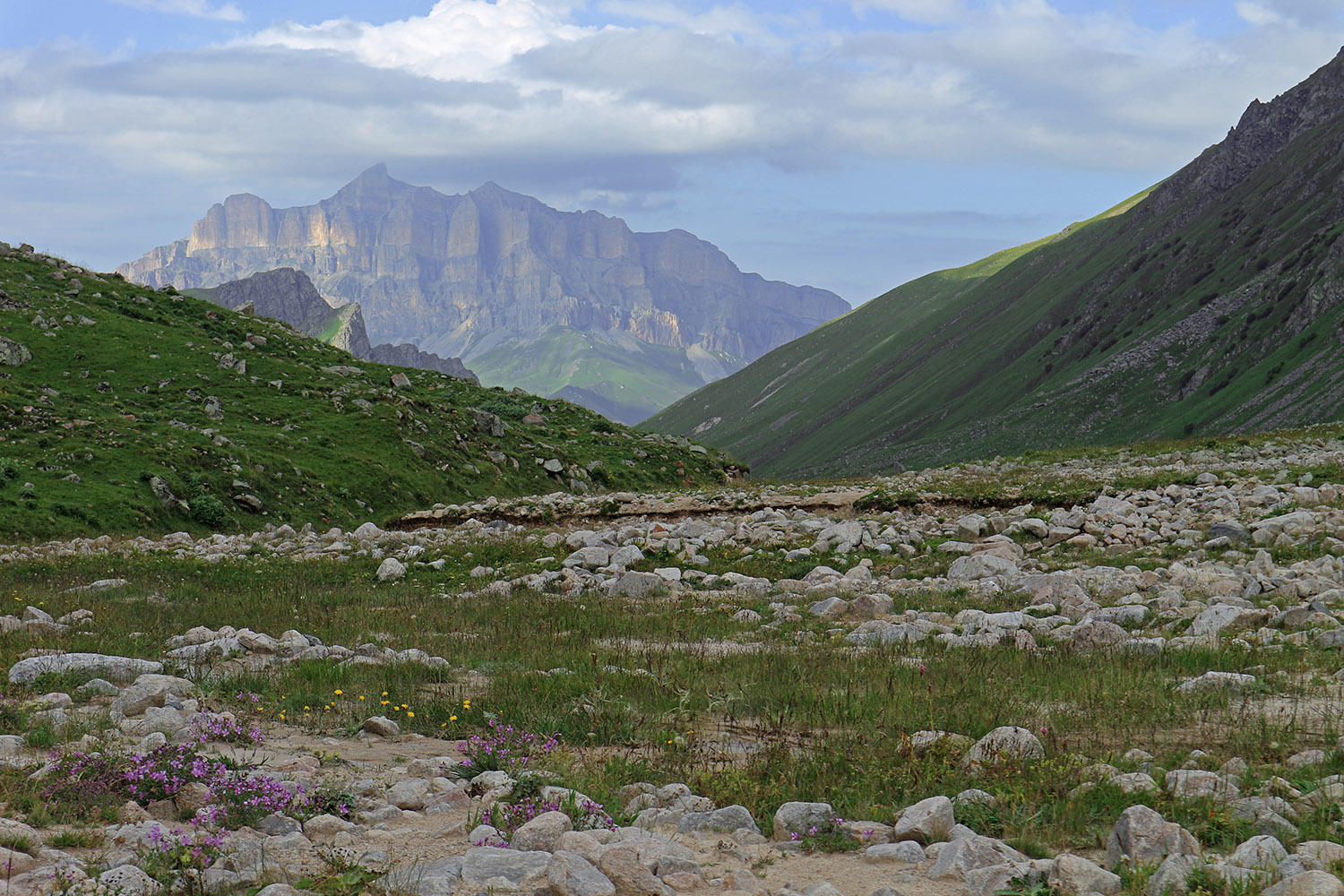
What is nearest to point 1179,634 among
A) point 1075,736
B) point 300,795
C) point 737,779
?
point 1075,736

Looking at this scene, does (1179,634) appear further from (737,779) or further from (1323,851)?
(737,779)

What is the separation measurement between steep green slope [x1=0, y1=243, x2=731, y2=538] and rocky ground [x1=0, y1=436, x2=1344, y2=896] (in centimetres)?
653

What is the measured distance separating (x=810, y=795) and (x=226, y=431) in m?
35.7

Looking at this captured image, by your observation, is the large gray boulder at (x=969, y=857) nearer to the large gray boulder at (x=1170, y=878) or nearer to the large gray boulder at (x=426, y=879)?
the large gray boulder at (x=1170, y=878)

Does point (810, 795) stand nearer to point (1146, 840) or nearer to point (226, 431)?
point (1146, 840)

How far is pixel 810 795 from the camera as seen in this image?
24.2 ft

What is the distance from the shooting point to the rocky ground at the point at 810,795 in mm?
5637

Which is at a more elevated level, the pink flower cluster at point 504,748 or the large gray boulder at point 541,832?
the large gray boulder at point 541,832

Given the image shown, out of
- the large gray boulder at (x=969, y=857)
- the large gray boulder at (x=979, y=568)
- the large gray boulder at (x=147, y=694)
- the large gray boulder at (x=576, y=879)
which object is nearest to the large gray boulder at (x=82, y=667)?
the large gray boulder at (x=147, y=694)

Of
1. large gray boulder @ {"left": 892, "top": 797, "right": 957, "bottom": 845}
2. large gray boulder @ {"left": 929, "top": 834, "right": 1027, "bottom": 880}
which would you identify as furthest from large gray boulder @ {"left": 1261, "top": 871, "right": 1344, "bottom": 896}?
large gray boulder @ {"left": 892, "top": 797, "right": 957, "bottom": 845}

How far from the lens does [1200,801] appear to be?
6.55 m

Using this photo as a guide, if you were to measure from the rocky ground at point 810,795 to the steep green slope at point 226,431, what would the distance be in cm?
653

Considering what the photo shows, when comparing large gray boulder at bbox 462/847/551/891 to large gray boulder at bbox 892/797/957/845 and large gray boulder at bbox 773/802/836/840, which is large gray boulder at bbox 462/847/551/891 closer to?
large gray boulder at bbox 773/802/836/840

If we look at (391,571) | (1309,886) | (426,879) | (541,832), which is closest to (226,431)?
(391,571)
